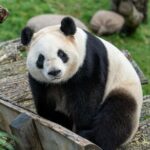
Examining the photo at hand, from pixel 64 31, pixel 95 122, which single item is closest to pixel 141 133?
pixel 95 122

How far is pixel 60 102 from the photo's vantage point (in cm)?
443

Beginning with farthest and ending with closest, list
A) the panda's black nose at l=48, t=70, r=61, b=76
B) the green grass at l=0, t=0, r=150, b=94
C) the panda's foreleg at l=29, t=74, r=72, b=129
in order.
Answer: the green grass at l=0, t=0, r=150, b=94
the panda's foreleg at l=29, t=74, r=72, b=129
the panda's black nose at l=48, t=70, r=61, b=76

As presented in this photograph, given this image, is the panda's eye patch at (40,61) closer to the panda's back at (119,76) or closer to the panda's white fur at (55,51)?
the panda's white fur at (55,51)

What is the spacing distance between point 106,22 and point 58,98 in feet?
21.0

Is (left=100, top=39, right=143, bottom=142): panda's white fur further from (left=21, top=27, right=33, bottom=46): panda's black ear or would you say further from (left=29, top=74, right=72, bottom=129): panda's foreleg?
(left=21, top=27, right=33, bottom=46): panda's black ear

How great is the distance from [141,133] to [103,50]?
82cm

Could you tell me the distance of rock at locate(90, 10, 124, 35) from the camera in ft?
34.4

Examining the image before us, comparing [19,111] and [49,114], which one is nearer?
[19,111]

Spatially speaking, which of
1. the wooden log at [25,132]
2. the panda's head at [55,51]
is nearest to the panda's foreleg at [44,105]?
the panda's head at [55,51]

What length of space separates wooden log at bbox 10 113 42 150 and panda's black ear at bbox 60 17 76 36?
88cm

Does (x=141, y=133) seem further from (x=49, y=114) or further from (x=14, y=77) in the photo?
(x=14, y=77)

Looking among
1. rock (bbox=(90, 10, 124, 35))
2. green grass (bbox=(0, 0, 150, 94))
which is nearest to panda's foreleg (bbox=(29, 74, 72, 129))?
green grass (bbox=(0, 0, 150, 94))

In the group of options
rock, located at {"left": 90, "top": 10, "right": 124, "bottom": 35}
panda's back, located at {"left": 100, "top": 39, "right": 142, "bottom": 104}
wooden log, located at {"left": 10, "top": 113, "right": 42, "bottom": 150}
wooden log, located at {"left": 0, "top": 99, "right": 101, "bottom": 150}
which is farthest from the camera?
rock, located at {"left": 90, "top": 10, "right": 124, "bottom": 35}

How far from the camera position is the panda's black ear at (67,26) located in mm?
4098
